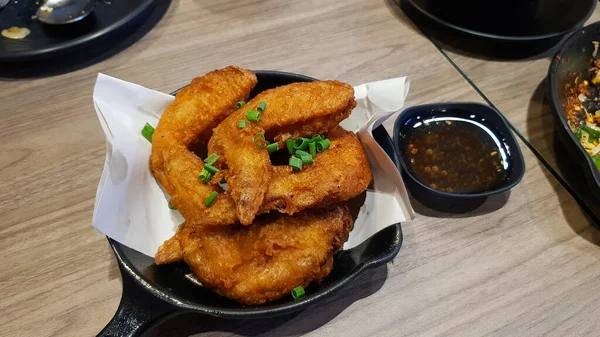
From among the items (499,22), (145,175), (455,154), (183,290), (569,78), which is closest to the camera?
(183,290)

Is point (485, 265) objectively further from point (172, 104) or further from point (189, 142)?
point (172, 104)

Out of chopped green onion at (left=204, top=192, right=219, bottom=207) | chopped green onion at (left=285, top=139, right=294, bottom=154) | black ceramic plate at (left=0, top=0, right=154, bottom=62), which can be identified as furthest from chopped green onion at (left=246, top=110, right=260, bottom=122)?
black ceramic plate at (left=0, top=0, right=154, bottom=62)

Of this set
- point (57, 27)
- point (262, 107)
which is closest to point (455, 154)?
point (262, 107)

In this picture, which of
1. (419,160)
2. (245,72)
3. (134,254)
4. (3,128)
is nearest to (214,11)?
(245,72)

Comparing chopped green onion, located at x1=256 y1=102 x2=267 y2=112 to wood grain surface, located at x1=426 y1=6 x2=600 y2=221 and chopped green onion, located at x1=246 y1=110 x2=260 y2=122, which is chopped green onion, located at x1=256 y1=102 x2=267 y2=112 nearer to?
chopped green onion, located at x1=246 y1=110 x2=260 y2=122

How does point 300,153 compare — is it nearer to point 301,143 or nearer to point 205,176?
point 301,143

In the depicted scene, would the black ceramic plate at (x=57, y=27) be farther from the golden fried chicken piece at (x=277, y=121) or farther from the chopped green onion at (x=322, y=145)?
the chopped green onion at (x=322, y=145)
